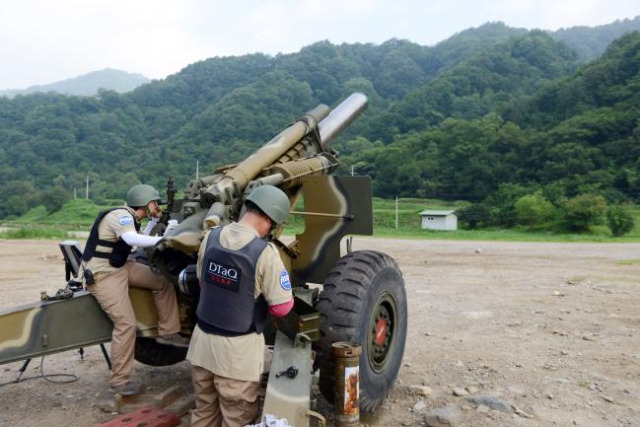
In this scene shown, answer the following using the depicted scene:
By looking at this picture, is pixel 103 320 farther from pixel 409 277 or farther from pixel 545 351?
pixel 409 277

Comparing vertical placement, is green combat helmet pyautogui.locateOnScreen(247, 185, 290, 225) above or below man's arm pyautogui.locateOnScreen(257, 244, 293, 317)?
above

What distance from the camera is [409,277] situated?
11.2m

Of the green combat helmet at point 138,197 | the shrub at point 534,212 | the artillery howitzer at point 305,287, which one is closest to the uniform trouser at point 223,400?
the artillery howitzer at point 305,287

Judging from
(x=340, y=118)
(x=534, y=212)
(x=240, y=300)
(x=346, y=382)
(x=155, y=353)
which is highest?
(x=340, y=118)

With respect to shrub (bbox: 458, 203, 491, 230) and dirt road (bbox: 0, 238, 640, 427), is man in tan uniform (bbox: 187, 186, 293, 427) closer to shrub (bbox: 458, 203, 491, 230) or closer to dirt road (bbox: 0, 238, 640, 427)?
dirt road (bbox: 0, 238, 640, 427)

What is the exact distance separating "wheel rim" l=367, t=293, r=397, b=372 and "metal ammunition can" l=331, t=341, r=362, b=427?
0.50 metres

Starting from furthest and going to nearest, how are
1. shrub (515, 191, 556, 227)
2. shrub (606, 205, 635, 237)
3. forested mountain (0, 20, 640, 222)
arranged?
forested mountain (0, 20, 640, 222), shrub (515, 191, 556, 227), shrub (606, 205, 635, 237)

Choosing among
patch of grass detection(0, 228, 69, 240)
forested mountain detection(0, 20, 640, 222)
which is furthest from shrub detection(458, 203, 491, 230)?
patch of grass detection(0, 228, 69, 240)

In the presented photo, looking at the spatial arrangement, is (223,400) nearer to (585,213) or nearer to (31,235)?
(31,235)

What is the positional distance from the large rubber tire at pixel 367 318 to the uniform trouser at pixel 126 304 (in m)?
1.09

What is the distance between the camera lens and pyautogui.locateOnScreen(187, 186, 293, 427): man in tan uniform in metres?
2.81

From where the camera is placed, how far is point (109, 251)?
4008 millimetres

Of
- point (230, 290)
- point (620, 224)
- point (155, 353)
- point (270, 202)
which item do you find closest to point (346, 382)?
point (230, 290)

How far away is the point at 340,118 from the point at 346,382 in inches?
127
